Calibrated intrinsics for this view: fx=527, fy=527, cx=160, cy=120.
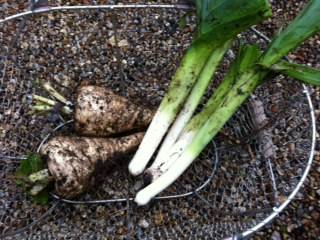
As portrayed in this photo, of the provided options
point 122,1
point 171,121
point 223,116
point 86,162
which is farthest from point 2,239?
point 122,1

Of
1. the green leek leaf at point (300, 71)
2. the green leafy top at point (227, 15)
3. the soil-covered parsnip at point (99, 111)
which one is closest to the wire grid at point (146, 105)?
the soil-covered parsnip at point (99, 111)

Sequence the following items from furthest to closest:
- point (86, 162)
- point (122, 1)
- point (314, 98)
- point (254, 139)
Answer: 1. point (122, 1)
2. point (314, 98)
3. point (254, 139)
4. point (86, 162)

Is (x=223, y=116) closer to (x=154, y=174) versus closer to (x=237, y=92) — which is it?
(x=237, y=92)

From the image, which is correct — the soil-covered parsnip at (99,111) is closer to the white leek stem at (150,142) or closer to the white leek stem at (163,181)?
the white leek stem at (150,142)

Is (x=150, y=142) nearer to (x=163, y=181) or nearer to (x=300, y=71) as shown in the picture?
(x=163, y=181)

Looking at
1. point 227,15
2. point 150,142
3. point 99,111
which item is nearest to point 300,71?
point 227,15

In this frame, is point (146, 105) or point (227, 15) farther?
point (146, 105)

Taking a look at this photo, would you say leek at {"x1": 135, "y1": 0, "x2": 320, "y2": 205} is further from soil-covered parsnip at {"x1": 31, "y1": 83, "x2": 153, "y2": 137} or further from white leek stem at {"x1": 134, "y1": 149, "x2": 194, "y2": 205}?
soil-covered parsnip at {"x1": 31, "y1": 83, "x2": 153, "y2": 137}
